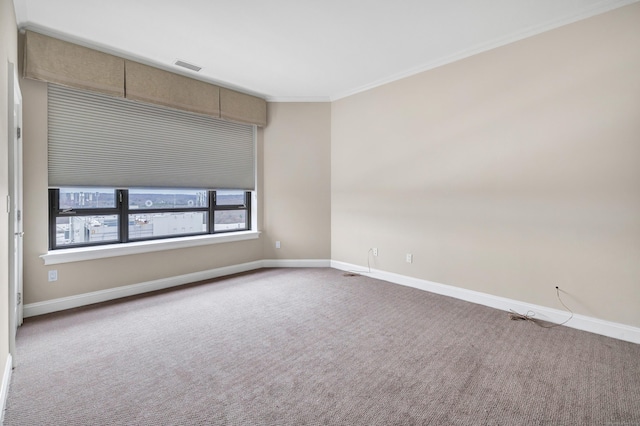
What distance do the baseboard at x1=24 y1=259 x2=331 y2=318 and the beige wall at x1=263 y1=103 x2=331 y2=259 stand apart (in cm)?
13

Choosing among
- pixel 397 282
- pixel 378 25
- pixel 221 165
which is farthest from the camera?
pixel 221 165

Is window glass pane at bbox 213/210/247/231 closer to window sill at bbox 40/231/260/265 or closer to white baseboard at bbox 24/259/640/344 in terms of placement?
window sill at bbox 40/231/260/265

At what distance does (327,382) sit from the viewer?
2.07 meters

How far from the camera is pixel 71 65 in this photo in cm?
326

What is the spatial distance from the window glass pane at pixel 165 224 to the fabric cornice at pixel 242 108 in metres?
1.59

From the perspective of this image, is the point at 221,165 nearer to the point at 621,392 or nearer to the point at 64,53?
the point at 64,53

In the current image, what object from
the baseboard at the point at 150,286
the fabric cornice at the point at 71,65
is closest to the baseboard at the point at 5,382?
the baseboard at the point at 150,286

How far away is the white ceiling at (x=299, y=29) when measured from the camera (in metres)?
2.75

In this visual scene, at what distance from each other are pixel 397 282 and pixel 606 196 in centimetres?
248

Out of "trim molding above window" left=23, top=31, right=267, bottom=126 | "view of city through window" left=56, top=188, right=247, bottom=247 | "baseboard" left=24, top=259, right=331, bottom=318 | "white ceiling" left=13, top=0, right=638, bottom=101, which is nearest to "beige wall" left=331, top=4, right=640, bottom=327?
"white ceiling" left=13, top=0, right=638, bottom=101

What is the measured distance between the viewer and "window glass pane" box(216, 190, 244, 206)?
16.2ft

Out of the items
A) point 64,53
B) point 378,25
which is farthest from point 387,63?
point 64,53

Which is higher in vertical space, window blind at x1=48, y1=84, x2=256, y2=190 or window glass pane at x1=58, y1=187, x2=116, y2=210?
window blind at x1=48, y1=84, x2=256, y2=190

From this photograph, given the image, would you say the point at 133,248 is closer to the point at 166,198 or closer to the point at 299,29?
the point at 166,198
